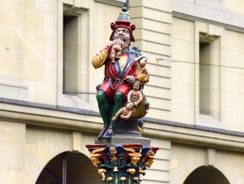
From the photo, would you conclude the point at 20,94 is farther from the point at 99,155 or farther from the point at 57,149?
the point at 99,155

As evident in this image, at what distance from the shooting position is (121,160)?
27953 millimetres

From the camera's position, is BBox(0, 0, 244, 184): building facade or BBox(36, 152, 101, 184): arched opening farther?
BBox(36, 152, 101, 184): arched opening

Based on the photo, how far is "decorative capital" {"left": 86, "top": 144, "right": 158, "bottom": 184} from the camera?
1098 inches

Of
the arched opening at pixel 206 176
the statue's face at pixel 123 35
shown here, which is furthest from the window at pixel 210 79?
the statue's face at pixel 123 35

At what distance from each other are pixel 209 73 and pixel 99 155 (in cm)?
3430

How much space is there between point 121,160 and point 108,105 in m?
1.07

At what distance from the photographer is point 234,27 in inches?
2493

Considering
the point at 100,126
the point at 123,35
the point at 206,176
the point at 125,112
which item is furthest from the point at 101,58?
the point at 206,176

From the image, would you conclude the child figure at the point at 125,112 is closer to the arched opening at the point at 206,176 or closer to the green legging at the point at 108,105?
the green legging at the point at 108,105

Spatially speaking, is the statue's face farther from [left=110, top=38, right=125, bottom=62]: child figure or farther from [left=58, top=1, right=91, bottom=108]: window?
[left=58, top=1, right=91, bottom=108]: window

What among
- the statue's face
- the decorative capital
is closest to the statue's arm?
the statue's face

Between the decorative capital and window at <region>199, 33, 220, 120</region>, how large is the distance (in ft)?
112

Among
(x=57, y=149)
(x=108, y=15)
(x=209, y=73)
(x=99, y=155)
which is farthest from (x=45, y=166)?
(x=99, y=155)

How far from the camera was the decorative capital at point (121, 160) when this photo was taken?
27891 mm
